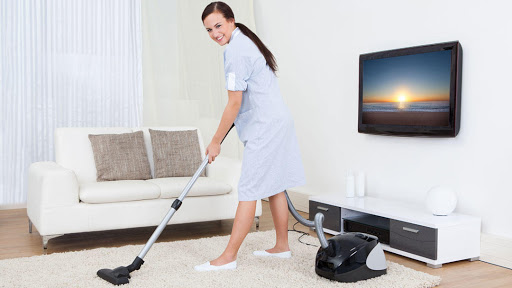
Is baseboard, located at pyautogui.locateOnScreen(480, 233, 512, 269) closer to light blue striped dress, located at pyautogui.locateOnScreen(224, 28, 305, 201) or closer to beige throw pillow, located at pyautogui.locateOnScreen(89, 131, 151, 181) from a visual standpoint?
light blue striped dress, located at pyautogui.locateOnScreen(224, 28, 305, 201)

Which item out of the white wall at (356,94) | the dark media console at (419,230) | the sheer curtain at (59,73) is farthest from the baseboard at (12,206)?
the dark media console at (419,230)

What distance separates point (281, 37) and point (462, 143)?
→ 86.5 inches

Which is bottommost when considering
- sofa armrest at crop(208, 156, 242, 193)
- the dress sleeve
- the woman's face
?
sofa armrest at crop(208, 156, 242, 193)

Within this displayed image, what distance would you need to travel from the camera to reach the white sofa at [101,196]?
10.5ft

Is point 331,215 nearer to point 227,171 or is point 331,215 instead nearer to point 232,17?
point 227,171

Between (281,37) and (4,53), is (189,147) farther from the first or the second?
(4,53)

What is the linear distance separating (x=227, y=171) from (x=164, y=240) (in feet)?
2.22

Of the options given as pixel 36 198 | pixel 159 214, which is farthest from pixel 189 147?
pixel 36 198

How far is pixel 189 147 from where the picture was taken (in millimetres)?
4008

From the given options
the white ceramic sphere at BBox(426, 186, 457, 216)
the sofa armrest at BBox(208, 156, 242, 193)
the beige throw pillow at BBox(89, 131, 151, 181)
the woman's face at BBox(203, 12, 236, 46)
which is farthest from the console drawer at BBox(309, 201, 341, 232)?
the woman's face at BBox(203, 12, 236, 46)

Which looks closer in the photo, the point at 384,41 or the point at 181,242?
the point at 181,242

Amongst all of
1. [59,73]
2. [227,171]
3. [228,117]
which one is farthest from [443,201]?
[59,73]

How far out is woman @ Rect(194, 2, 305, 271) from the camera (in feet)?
8.50

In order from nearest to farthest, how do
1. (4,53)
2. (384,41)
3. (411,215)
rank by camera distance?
(411,215)
(384,41)
(4,53)
